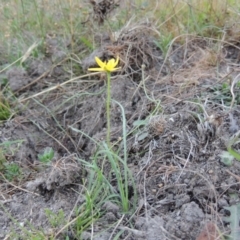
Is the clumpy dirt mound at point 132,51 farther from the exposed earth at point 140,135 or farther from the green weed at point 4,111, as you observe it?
the green weed at point 4,111

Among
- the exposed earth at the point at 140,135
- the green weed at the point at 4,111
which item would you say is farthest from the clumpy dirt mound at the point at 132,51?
the green weed at the point at 4,111

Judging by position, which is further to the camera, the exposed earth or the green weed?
the green weed

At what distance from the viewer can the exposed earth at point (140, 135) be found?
1.70m

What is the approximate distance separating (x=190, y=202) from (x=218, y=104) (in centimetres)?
52

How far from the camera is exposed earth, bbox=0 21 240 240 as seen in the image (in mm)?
1696

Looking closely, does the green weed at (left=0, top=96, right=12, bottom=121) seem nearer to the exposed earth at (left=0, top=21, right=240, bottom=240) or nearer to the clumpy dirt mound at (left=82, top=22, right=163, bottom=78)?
the exposed earth at (left=0, top=21, right=240, bottom=240)

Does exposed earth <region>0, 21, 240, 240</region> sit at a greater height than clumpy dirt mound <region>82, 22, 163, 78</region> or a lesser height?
lesser

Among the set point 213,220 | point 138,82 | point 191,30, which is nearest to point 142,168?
point 213,220

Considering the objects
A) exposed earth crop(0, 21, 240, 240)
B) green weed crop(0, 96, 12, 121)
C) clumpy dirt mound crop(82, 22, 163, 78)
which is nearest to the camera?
exposed earth crop(0, 21, 240, 240)

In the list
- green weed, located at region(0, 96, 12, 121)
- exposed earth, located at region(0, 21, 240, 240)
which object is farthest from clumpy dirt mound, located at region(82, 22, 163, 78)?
green weed, located at region(0, 96, 12, 121)

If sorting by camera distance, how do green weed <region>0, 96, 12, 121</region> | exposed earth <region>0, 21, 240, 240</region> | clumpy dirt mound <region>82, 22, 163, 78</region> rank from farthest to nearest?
clumpy dirt mound <region>82, 22, 163, 78</region> < green weed <region>0, 96, 12, 121</region> < exposed earth <region>0, 21, 240, 240</region>

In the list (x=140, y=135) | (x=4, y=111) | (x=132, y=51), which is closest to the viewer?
(x=140, y=135)

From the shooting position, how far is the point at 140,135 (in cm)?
200

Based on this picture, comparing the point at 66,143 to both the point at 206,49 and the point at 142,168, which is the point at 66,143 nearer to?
the point at 142,168
